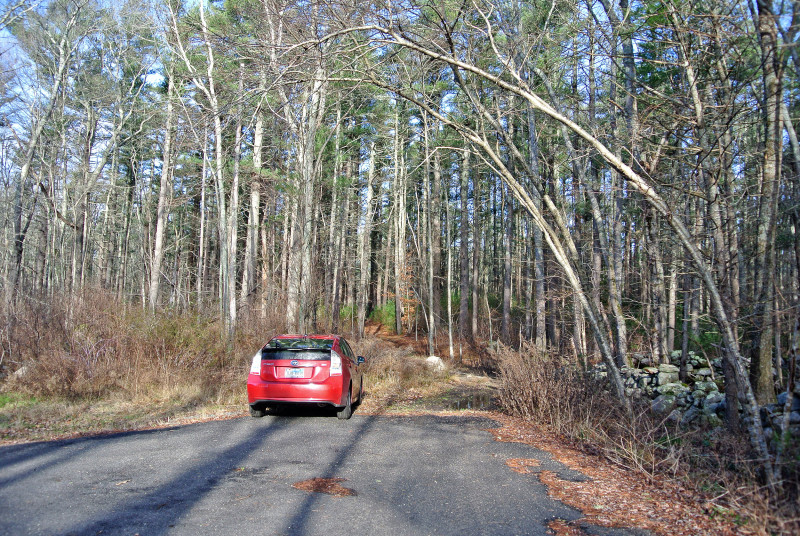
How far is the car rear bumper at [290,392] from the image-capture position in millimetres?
9484

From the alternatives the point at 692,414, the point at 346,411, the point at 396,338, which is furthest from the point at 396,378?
the point at 396,338

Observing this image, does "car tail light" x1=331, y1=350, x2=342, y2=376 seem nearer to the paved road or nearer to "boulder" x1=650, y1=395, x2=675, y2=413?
the paved road

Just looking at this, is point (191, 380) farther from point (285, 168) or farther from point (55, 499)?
point (285, 168)

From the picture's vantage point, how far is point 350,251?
119ft

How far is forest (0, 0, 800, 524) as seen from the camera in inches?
247

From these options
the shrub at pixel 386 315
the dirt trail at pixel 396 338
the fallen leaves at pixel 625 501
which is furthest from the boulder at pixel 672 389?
the shrub at pixel 386 315

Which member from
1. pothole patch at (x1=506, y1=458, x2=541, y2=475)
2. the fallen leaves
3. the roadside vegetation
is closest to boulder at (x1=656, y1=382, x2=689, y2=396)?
the roadside vegetation

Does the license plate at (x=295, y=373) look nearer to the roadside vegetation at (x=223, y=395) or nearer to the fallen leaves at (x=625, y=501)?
the roadside vegetation at (x=223, y=395)

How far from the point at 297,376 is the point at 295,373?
0.22 feet

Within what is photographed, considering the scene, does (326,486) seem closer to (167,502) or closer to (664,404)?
(167,502)

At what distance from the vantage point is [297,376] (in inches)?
375

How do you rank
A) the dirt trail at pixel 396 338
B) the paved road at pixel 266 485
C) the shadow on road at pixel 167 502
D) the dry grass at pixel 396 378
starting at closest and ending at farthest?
the shadow on road at pixel 167 502, the paved road at pixel 266 485, the dry grass at pixel 396 378, the dirt trail at pixel 396 338

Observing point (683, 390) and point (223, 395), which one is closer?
point (223, 395)

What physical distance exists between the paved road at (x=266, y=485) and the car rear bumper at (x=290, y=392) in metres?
1.00
